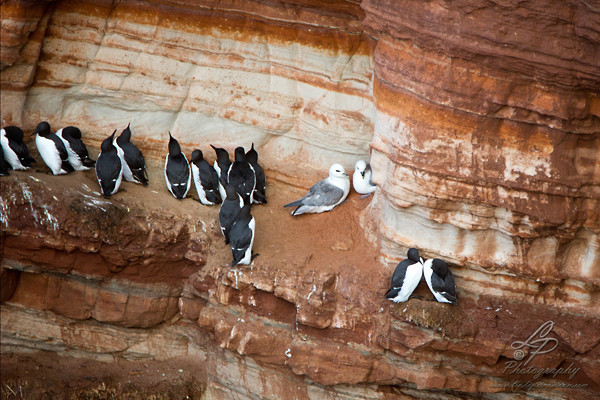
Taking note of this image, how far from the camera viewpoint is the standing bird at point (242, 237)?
30.3 feet

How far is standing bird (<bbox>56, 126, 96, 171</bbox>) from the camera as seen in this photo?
1027cm

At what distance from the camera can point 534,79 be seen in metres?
7.74

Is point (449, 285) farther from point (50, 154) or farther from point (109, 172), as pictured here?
point (50, 154)

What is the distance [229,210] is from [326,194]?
1318 mm

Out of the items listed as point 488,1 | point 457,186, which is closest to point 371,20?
point 488,1

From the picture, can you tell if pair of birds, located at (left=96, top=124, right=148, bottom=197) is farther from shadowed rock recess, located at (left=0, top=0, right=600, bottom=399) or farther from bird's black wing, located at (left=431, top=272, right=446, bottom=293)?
bird's black wing, located at (left=431, top=272, right=446, bottom=293)

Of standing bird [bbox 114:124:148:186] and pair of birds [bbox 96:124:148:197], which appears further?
standing bird [bbox 114:124:148:186]

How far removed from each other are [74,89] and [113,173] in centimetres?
198

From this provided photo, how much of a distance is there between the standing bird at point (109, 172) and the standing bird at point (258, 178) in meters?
1.78

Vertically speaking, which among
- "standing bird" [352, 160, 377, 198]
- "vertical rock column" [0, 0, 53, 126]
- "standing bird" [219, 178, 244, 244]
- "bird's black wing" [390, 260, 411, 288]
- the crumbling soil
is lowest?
the crumbling soil

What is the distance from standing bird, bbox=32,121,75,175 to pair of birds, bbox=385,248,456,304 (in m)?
4.72

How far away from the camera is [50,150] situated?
1003cm

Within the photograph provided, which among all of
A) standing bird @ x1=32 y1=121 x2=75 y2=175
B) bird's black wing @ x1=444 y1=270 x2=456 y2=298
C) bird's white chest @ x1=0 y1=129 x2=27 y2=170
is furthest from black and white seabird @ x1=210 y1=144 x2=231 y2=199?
bird's black wing @ x1=444 y1=270 x2=456 y2=298

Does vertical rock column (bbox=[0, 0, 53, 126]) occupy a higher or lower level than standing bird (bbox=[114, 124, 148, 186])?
higher
